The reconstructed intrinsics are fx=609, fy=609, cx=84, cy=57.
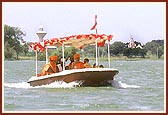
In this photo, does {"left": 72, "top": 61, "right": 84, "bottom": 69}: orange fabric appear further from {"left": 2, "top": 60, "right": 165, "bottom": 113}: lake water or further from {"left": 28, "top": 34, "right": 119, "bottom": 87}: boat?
{"left": 2, "top": 60, "right": 165, "bottom": 113}: lake water

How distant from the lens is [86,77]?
51.9ft

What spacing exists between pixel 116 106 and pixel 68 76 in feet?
10.1

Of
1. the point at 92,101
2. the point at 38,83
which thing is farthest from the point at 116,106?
the point at 38,83

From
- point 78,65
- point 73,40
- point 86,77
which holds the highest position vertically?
point 73,40

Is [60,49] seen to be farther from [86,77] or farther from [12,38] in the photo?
[12,38]

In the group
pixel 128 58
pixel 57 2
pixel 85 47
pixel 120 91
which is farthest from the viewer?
pixel 128 58

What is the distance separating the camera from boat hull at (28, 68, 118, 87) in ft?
51.3

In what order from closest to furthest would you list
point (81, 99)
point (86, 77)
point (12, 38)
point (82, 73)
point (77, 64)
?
1. point (81, 99)
2. point (82, 73)
3. point (86, 77)
4. point (77, 64)
5. point (12, 38)

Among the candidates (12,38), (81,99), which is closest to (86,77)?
(81,99)

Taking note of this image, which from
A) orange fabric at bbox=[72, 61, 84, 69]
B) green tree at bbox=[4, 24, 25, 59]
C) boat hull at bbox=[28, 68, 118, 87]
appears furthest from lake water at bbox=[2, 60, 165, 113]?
green tree at bbox=[4, 24, 25, 59]

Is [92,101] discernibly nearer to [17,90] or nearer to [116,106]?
[116,106]

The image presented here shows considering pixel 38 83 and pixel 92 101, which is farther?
pixel 38 83

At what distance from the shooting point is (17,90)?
16.4 m

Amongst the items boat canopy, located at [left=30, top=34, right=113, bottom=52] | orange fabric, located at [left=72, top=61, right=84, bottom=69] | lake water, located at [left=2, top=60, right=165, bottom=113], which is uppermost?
boat canopy, located at [left=30, top=34, right=113, bottom=52]
